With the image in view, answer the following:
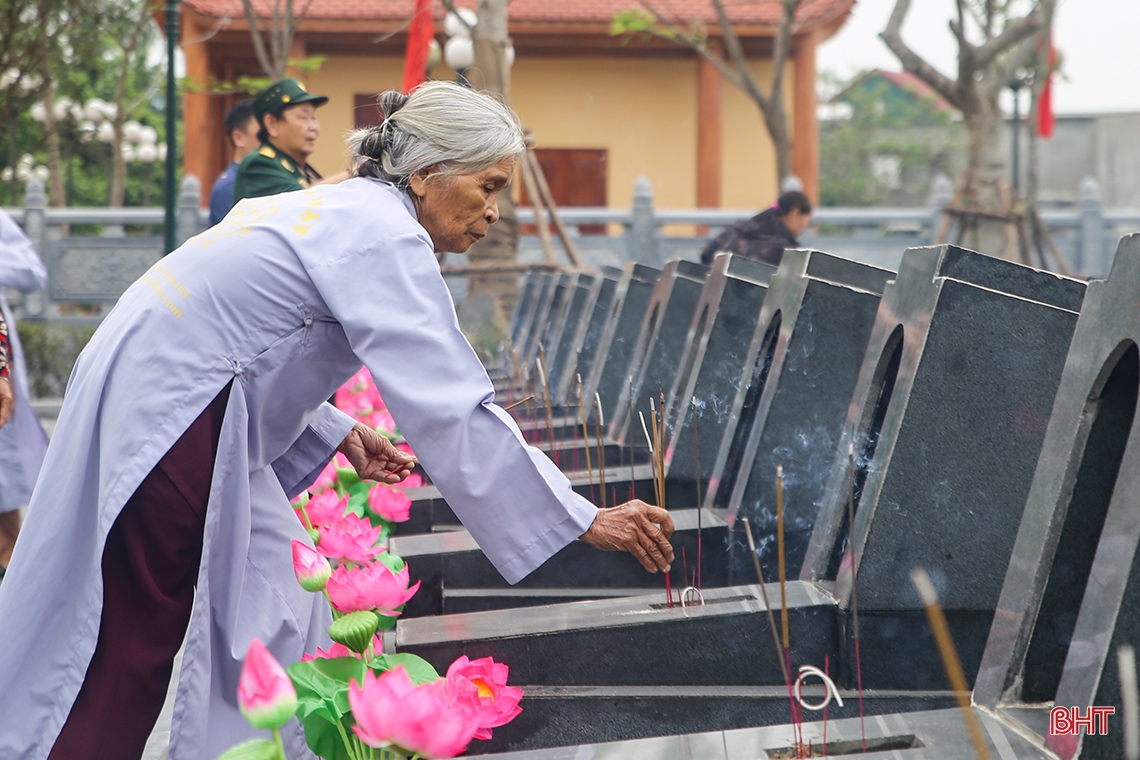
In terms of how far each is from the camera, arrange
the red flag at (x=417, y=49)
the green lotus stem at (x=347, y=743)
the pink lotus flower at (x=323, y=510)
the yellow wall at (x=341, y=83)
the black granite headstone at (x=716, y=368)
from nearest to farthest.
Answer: the green lotus stem at (x=347, y=743) → the pink lotus flower at (x=323, y=510) → the black granite headstone at (x=716, y=368) → the red flag at (x=417, y=49) → the yellow wall at (x=341, y=83)

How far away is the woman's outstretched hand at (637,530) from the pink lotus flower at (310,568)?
1.31 ft

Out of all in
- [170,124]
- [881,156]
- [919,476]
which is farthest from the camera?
[881,156]

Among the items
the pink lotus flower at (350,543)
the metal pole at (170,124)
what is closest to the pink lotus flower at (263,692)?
the pink lotus flower at (350,543)

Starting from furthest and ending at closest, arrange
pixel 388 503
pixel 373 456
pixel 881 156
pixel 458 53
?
pixel 881 156 → pixel 458 53 → pixel 388 503 → pixel 373 456

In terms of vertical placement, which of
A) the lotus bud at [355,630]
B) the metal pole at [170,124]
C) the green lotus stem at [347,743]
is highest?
the metal pole at [170,124]

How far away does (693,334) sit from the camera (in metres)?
4.06

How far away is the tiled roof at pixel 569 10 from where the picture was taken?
1584cm

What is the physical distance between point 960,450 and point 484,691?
125 cm

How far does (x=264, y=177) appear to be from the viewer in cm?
388

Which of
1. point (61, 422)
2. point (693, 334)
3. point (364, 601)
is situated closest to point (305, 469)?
point (61, 422)

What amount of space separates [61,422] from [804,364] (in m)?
1.78

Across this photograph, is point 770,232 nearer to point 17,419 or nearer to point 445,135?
point 17,419

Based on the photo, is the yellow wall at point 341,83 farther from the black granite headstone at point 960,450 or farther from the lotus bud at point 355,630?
the lotus bud at point 355,630

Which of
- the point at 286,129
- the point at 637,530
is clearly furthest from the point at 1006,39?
the point at 637,530
